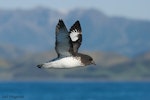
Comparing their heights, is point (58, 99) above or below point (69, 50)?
above

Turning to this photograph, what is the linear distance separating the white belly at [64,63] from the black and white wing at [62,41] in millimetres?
213

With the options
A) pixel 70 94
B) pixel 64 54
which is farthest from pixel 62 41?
pixel 70 94

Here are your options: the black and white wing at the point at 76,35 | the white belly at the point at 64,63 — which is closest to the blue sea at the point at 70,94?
the black and white wing at the point at 76,35

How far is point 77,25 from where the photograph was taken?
23.5 metres

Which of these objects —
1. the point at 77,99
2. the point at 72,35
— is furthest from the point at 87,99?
the point at 72,35

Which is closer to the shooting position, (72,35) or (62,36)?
(62,36)

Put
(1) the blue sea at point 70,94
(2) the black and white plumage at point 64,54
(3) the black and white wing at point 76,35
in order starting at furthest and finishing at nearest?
(1) the blue sea at point 70,94, (3) the black and white wing at point 76,35, (2) the black and white plumage at point 64,54

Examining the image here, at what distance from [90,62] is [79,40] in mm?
979

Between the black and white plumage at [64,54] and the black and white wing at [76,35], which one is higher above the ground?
the black and white wing at [76,35]

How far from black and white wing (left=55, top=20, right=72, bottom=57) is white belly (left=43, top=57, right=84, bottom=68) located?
0.70ft

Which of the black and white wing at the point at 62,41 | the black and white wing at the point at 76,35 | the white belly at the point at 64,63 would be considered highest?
the black and white wing at the point at 76,35

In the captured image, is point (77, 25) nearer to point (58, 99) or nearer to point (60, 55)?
point (60, 55)

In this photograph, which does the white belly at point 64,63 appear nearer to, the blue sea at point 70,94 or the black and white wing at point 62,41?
the black and white wing at point 62,41

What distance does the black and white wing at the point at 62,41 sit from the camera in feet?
69.4
